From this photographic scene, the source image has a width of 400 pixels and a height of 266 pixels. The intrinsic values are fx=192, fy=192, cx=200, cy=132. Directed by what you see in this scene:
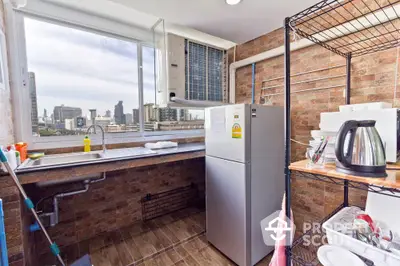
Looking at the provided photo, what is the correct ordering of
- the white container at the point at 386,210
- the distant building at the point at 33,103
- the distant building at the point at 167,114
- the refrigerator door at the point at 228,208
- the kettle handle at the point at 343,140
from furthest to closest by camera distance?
the distant building at the point at 167,114 → the distant building at the point at 33,103 → the refrigerator door at the point at 228,208 → the white container at the point at 386,210 → the kettle handle at the point at 343,140

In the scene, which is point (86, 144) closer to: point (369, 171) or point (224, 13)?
point (224, 13)

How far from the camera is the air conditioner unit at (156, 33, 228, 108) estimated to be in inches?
90.4

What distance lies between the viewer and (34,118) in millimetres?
1825

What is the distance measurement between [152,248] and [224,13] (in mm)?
2400

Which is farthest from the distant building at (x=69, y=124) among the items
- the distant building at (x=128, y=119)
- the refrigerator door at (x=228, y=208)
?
the refrigerator door at (x=228, y=208)

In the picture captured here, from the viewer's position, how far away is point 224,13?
6.12 feet

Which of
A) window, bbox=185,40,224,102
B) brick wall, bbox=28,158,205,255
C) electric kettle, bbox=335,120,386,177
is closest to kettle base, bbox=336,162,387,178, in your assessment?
electric kettle, bbox=335,120,386,177

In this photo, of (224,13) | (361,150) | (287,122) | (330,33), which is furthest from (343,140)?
(224,13)

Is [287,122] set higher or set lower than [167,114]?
lower

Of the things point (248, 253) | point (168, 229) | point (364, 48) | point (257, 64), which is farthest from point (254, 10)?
point (168, 229)

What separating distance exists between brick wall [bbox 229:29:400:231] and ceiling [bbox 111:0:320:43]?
0.28 metres

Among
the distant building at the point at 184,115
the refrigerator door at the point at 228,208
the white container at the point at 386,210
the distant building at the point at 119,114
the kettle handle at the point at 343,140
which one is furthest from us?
the distant building at the point at 184,115

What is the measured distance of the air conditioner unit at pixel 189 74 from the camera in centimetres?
229

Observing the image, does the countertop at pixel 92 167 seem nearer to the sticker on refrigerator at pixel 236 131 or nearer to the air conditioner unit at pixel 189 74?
the sticker on refrigerator at pixel 236 131
